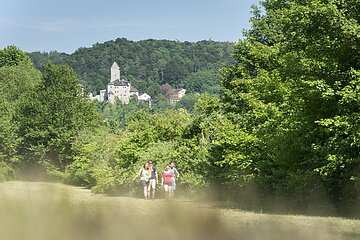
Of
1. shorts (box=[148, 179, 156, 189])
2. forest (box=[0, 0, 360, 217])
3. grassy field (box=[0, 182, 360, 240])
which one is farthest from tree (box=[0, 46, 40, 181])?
grassy field (box=[0, 182, 360, 240])

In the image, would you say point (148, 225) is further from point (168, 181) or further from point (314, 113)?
point (168, 181)

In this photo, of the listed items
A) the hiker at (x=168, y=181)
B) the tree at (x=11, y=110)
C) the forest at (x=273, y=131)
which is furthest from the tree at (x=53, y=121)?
the hiker at (x=168, y=181)

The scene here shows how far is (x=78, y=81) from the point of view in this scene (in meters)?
63.8

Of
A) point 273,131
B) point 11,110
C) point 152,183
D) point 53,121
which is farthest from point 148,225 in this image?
point 11,110

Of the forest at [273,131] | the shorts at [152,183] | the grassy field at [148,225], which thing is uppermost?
the forest at [273,131]

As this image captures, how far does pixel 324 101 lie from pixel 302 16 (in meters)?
3.22

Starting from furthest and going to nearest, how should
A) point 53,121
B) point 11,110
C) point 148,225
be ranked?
point 11,110, point 53,121, point 148,225

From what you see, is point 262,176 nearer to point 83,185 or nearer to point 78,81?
point 83,185

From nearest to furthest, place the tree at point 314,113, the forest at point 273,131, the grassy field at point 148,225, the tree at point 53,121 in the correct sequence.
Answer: the grassy field at point 148,225 < the tree at point 314,113 < the forest at point 273,131 < the tree at point 53,121

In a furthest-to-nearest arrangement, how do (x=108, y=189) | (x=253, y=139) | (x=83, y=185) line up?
(x=83, y=185) → (x=108, y=189) → (x=253, y=139)

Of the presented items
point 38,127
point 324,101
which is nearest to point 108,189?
point 324,101

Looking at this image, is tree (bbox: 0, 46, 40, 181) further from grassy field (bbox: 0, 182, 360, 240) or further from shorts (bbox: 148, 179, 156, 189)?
grassy field (bbox: 0, 182, 360, 240)

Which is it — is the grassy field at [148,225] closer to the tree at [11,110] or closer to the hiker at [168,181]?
the hiker at [168,181]

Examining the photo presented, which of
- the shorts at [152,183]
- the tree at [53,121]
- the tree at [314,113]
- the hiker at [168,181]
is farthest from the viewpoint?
the tree at [53,121]
